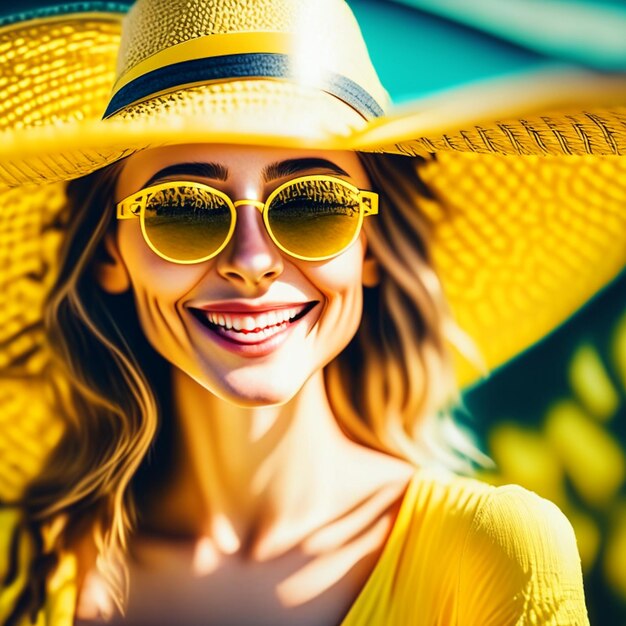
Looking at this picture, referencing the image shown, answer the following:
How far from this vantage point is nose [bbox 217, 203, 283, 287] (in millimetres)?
1152

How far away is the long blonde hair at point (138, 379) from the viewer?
1427 mm

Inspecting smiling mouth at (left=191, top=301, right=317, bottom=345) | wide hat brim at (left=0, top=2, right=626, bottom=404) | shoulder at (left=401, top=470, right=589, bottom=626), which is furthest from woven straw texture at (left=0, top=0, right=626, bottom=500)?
shoulder at (left=401, top=470, right=589, bottom=626)

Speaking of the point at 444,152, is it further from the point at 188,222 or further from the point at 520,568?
the point at 520,568

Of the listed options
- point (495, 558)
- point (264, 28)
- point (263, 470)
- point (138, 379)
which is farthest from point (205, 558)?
point (264, 28)

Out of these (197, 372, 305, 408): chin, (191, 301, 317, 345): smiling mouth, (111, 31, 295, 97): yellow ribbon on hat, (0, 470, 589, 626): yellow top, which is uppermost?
(111, 31, 295, 97): yellow ribbon on hat

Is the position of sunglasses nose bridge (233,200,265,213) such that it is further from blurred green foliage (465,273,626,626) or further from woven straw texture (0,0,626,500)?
blurred green foliage (465,273,626,626)

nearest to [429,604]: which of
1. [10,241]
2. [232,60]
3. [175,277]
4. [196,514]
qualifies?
[196,514]

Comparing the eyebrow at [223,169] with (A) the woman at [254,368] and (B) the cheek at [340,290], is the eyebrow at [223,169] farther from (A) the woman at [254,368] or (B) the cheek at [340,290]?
(B) the cheek at [340,290]

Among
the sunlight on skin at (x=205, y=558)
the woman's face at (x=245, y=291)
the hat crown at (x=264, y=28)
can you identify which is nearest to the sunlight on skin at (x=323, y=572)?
the sunlight on skin at (x=205, y=558)

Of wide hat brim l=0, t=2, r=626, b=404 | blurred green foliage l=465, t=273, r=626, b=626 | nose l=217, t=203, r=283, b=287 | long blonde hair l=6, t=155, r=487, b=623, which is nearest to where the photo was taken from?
wide hat brim l=0, t=2, r=626, b=404

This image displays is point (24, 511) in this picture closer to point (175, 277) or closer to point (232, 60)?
point (175, 277)

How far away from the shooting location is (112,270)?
138 centimetres

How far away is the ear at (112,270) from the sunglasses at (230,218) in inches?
7.3

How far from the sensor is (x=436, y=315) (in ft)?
4.91
